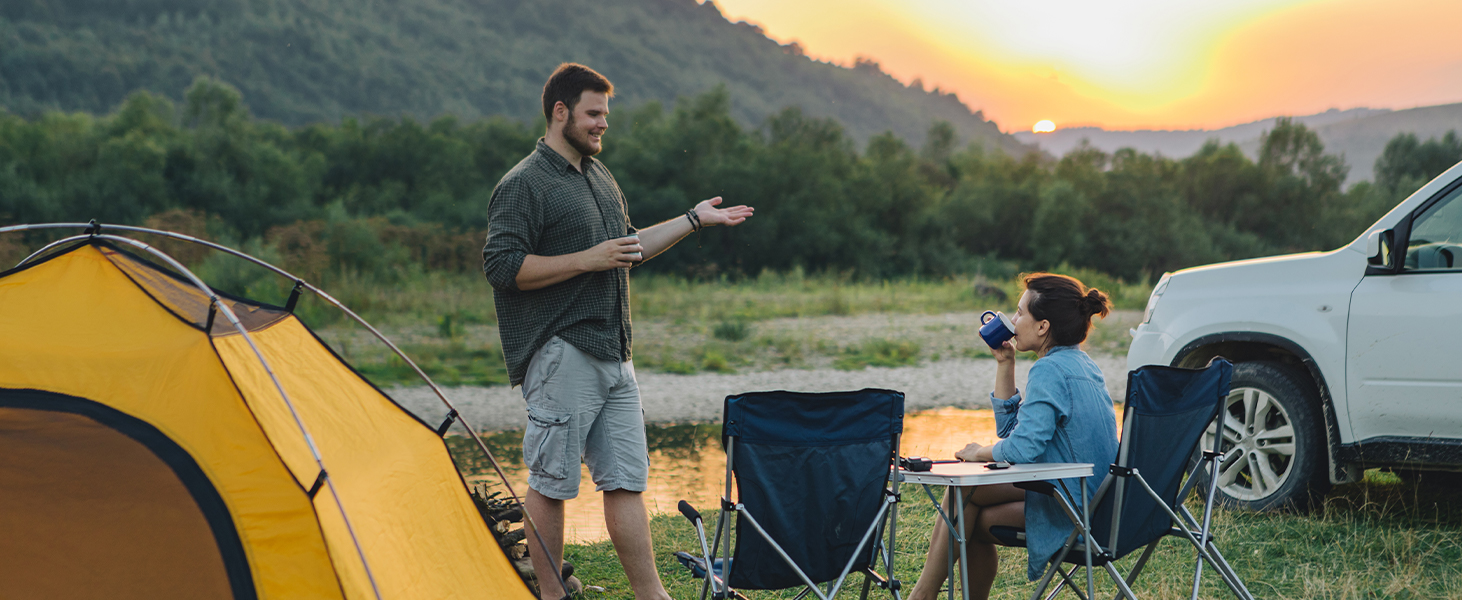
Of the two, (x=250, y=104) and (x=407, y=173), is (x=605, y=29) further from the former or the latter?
(x=407, y=173)

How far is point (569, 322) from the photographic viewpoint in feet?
11.4

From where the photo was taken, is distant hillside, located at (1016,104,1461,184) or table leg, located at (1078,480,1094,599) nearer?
table leg, located at (1078,480,1094,599)

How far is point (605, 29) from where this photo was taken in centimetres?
13975

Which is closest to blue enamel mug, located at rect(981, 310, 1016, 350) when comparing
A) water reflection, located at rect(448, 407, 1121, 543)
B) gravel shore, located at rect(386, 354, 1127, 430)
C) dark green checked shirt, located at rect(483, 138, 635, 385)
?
dark green checked shirt, located at rect(483, 138, 635, 385)

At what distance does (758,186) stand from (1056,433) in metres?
42.3

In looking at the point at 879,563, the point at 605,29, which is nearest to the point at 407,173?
the point at 879,563

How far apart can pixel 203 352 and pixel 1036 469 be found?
93.4 inches

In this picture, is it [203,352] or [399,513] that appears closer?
[203,352]

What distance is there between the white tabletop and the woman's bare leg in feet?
0.76

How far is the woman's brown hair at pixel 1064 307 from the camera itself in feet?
10.4

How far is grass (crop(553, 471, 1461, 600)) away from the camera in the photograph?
4.12m

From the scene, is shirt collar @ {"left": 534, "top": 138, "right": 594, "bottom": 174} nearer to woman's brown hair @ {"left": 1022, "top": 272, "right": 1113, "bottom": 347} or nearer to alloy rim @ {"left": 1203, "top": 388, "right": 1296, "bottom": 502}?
woman's brown hair @ {"left": 1022, "top": 272, "right": 1113, "bottom": 347}

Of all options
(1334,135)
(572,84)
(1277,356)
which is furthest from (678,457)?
(1334,135)

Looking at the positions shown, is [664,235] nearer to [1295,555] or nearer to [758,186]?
[1295,555]
